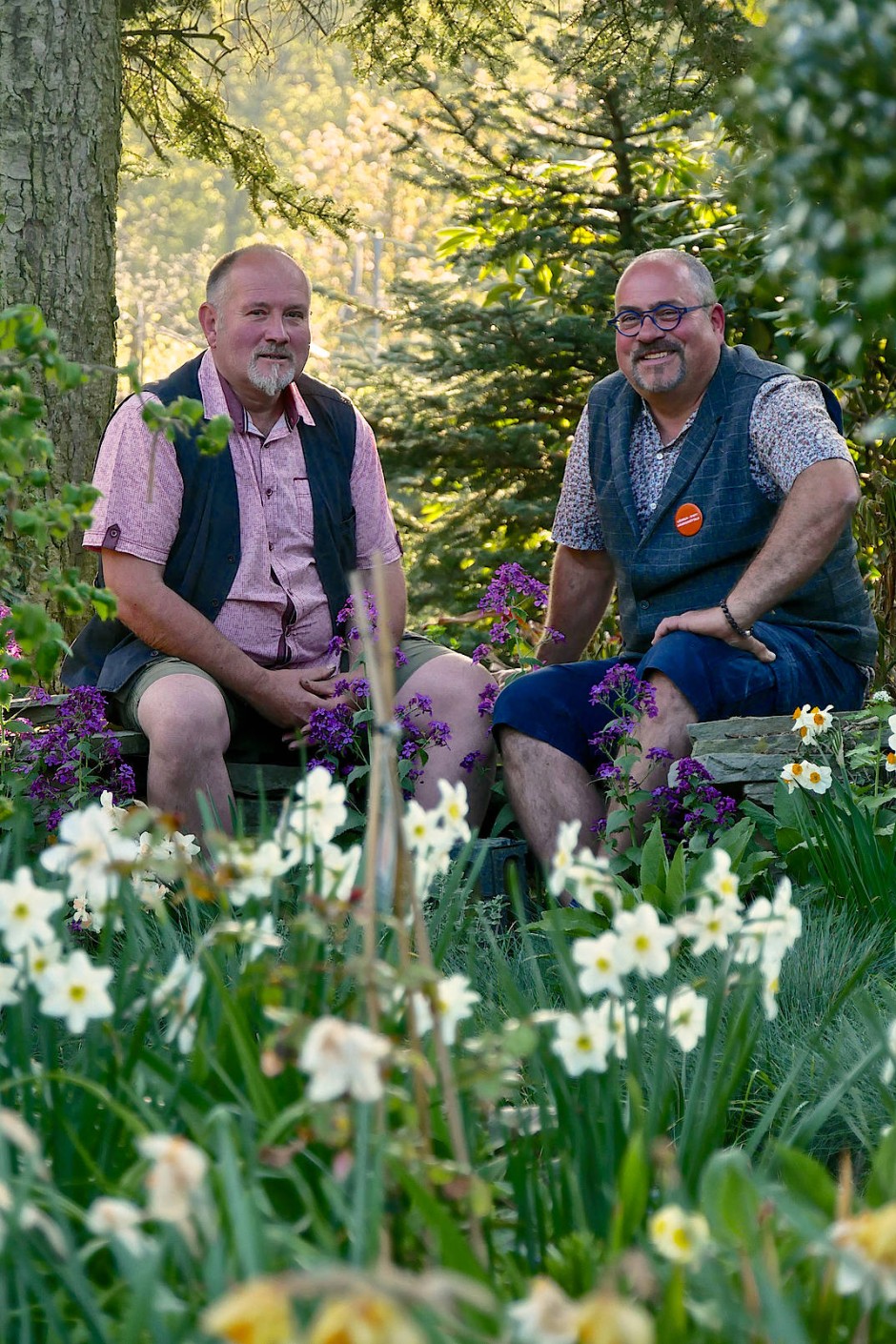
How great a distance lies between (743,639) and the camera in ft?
11.2

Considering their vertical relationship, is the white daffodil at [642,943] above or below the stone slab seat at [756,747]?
below

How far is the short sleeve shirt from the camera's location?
354 centimetres

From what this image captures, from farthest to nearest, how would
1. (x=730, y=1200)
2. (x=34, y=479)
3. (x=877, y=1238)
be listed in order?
1. (x=34, y=479)
2. (x=730, y=1200)
3. (x=877, y=1238)

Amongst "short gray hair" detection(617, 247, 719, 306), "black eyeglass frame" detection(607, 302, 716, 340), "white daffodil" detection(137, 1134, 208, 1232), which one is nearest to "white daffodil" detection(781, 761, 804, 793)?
"black eyeglass frame" detection(607, 302, 716, 340)

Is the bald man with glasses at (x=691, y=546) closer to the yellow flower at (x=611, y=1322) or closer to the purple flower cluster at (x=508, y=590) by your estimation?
the purple flower cluster at (x=508, y=590)

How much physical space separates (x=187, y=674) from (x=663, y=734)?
1.11 metres

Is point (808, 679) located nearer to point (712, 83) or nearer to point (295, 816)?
point (295, 816)

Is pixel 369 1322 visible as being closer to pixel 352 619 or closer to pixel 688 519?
pixel 352 619

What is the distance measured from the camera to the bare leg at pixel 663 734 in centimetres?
337

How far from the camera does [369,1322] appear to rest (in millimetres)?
733

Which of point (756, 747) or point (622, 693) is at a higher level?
point (622, 693)

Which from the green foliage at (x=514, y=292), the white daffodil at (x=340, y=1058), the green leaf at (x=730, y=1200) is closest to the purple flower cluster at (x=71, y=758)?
the green leaf at (x=730, y=1200)

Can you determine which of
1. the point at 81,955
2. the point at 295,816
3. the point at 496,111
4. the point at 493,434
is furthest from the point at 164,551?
the point at 496,111

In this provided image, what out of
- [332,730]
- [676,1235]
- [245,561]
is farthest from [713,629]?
[676,1235]
